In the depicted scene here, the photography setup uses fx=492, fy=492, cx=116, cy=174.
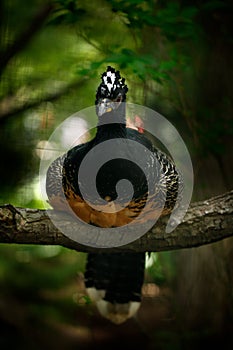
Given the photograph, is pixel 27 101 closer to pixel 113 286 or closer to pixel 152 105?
pixel 152 105

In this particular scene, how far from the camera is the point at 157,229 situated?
1801 millimetres

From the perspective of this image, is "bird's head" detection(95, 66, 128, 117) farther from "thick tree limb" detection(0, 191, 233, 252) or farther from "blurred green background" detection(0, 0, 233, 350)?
"blurred green background" detection(0, 0, 233, 350)

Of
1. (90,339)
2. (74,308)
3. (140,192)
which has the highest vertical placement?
(140,192)

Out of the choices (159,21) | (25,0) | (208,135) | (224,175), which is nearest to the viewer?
(159,21)

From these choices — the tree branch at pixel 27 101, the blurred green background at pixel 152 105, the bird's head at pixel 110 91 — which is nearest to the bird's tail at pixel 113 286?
the blurred green background at pixel 152 105

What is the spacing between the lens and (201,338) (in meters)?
3.12

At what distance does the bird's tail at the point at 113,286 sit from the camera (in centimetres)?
219

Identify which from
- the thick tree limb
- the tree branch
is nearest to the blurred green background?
the tree branch

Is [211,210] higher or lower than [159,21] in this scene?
lower

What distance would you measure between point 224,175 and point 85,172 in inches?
51.3

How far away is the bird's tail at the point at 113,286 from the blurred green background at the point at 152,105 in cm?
52

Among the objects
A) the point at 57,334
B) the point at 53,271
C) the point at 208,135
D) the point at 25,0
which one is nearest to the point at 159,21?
the point at 208,135

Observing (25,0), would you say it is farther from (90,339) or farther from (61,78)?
(90,339)

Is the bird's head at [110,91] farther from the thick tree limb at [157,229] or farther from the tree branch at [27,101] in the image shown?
the tree branch at [27,101]
